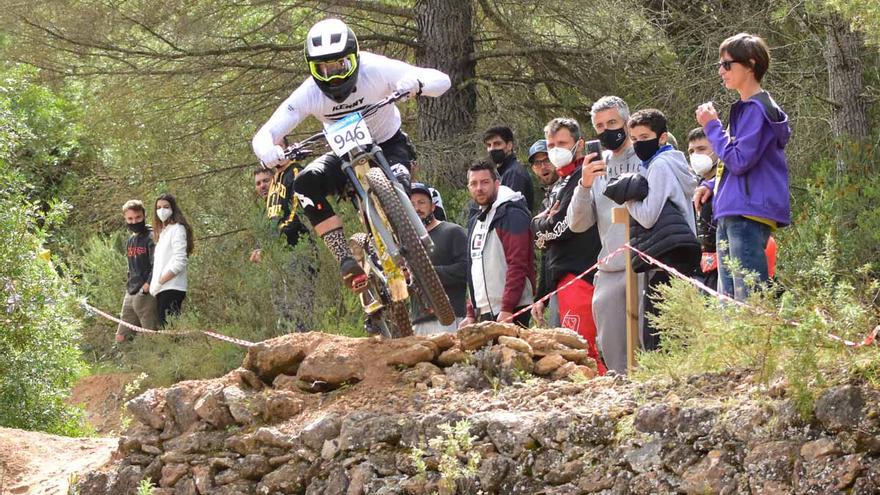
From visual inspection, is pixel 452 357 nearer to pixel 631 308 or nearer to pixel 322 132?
pixel 631 308

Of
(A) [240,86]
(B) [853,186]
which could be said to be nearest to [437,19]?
(A) [240,86]

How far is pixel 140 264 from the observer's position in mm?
14250

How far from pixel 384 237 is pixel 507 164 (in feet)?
7.78

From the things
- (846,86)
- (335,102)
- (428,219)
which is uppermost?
(335,102)

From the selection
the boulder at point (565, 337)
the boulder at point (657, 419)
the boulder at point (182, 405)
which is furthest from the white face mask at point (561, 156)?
the boulder at point (657, 419)

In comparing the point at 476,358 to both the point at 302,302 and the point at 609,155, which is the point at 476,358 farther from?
the point at 302,302

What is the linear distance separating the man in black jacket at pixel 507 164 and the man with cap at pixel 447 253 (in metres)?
0.61

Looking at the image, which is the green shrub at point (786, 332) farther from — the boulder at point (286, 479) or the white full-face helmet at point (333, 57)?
the white full-face helmet at point (333, 57)

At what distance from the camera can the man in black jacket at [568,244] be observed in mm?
8555

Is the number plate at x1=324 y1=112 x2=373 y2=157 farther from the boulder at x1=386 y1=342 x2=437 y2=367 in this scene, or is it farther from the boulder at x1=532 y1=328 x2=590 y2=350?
the boulder at x1=532 y1=328 x2=590 y2=350

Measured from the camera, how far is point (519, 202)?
9039 mm

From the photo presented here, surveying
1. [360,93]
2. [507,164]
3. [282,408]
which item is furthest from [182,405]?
[507,164]

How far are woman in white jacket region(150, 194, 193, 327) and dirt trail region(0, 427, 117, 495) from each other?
4.10m

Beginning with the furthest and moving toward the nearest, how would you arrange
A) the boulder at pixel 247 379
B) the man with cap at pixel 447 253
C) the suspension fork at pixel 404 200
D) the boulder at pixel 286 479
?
the man with cap at pixel 447 253 < the suspension fork at pixel 404 200 < the boulder at pixel 247 379 < the boulder at pixel 286 479
